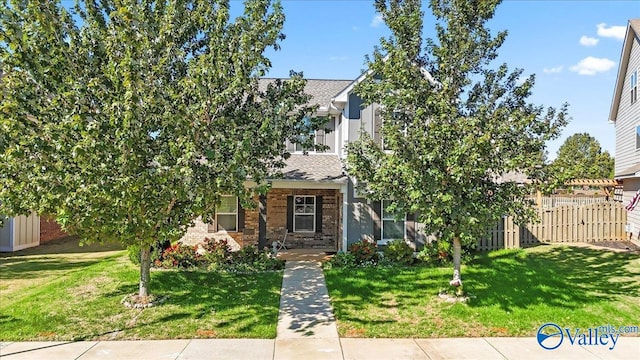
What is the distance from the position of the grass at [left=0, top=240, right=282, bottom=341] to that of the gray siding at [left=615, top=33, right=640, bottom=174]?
16.7m

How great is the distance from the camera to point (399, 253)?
13.1 m

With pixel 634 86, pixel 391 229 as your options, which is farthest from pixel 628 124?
pixel 391 229

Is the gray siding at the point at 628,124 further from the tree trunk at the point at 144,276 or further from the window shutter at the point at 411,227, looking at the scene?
the tree trunk at the point at 144,276

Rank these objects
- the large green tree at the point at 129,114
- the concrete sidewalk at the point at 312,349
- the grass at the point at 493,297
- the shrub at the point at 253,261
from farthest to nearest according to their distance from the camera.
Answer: the shrub at the point at 253,261, the grass at the point at 493,297, the large green tree at the point at 129,114, the concrete sidewalk at the point at 312,349

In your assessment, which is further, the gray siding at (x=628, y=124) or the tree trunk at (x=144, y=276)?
the gray siding at (x=628, y=124)

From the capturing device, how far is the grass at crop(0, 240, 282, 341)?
7.56m

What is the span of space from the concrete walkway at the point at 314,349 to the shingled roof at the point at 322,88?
10.8 meters

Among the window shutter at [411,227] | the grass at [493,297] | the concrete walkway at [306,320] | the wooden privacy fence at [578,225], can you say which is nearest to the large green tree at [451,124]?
the grass at [493,297]

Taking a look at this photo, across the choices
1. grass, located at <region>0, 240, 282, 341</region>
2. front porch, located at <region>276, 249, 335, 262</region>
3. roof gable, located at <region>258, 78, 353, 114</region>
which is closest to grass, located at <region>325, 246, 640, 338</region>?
grass, located at <region>0, 240, 282, 341</region>

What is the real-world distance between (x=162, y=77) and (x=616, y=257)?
15007 millimetres

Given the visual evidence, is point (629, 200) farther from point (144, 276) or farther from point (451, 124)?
point (144, 276)

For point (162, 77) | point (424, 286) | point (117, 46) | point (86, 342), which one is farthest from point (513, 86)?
point (86, 342)

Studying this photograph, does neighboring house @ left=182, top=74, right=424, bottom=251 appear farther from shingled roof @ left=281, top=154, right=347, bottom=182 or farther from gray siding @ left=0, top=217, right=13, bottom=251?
gray siding @ left=0, top=217, right=13, bottom=251

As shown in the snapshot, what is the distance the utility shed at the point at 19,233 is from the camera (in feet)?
51.8
